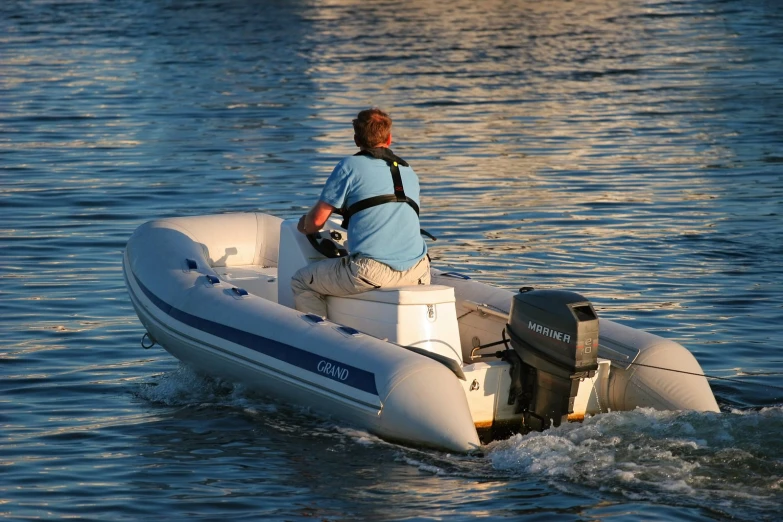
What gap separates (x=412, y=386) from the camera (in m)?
6.43

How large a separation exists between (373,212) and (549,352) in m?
1.22

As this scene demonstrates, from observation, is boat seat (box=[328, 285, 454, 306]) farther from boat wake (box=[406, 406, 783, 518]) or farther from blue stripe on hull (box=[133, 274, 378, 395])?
boat wake (box=[406, 406, 783, 518])

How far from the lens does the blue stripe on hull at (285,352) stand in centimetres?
659

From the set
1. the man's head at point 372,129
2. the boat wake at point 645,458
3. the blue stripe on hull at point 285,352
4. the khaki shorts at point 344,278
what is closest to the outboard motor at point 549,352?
the boat wake at point 645,458

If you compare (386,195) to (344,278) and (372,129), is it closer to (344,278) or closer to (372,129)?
(372,129)

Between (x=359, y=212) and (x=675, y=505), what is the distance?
2.36 meters

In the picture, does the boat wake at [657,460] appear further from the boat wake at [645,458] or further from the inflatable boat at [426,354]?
the inflatable boat at [426,354]

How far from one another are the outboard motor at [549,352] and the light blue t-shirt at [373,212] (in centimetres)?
73

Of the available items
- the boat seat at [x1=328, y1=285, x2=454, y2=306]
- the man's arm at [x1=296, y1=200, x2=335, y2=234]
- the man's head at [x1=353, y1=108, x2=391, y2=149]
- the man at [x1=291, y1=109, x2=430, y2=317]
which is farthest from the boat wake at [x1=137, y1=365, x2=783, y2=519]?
the man's head at [x1=353, y1=108, x2=391, y2=149]

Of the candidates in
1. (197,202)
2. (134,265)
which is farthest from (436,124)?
(134,265)

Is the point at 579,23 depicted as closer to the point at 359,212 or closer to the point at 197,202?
the point at 197,202

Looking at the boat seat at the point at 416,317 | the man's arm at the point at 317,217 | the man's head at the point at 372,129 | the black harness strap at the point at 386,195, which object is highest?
the man's head at the point at 372,129

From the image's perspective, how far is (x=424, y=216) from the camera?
519 inches

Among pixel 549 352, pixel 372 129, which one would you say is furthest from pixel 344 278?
pixel 549 352
